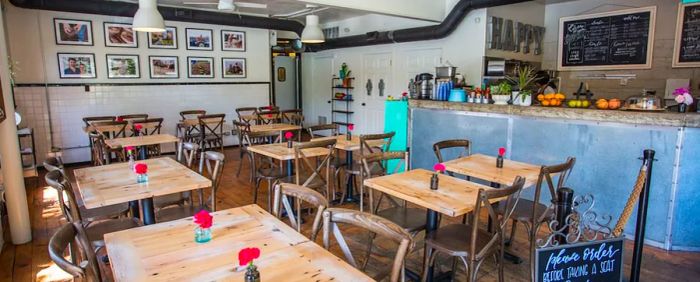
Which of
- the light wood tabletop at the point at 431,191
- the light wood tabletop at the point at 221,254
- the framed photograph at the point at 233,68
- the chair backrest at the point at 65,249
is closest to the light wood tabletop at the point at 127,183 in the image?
the light wood tabletop at the point at 221,254

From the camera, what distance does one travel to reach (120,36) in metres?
6.82

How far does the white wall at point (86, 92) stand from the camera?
20.0ft

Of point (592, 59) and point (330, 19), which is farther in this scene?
point (330, 19)

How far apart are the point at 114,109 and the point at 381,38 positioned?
15.2 ft

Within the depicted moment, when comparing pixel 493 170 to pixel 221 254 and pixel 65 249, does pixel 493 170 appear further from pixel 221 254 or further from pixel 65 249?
pixel 65 249

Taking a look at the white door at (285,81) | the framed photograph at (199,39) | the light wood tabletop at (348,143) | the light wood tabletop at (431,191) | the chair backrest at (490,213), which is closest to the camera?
the chair backrest at (490,213)

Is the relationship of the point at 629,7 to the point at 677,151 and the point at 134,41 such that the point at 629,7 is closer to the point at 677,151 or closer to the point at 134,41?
the point at 677,151

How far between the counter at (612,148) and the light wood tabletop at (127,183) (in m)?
2.98

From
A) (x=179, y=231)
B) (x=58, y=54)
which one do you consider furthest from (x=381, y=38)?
(x=179, y=231)

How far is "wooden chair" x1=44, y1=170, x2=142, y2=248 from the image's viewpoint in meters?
2.44

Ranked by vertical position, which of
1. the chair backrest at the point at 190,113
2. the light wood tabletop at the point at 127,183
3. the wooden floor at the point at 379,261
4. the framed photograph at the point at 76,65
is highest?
the framed photograph at the point at 76,65

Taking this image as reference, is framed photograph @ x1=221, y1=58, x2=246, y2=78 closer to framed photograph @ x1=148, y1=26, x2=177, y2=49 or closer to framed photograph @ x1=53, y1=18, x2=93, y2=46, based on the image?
framed photograph @ x1=148, y1=26, x2=177, y2=49

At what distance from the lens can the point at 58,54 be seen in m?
6.34

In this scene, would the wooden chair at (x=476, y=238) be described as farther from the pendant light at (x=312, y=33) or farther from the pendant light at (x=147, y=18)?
the pendant light at (x=312, y=33)
